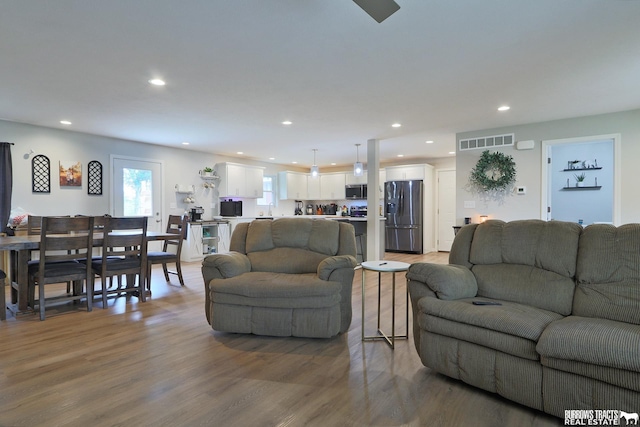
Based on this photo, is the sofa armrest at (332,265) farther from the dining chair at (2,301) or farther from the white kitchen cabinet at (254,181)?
the white kitchen cabinet at (254,181)

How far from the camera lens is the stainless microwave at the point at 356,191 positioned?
9.42 m

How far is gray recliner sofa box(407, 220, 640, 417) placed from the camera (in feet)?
5.31

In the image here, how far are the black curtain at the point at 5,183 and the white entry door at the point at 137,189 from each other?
1436 mm

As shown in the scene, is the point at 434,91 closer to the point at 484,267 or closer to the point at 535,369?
the point at 484,267

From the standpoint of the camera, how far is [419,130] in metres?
5.76

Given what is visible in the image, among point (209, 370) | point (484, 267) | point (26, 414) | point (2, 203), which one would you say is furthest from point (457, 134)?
point (2, 203)

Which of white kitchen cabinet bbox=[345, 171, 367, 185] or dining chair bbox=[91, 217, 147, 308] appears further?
white kitchen cabinet bbox=[345, 171, 367, 185]

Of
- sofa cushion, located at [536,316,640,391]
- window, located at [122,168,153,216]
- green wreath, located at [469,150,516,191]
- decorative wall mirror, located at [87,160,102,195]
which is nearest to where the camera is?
sofa cushion, located at [536,316,640,391]

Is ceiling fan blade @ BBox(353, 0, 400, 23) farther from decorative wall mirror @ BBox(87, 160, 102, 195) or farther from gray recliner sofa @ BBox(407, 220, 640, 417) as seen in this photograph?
decorative wall mirror @ BBox(87, 160, 102, 195)

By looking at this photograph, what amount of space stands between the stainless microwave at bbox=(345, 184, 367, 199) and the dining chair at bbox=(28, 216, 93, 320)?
22.5 feet

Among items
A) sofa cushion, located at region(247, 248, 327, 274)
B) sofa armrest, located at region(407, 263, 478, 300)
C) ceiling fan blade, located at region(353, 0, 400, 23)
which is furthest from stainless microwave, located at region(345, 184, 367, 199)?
ceiling fan blade, located at region(353, 0, 400, 23)

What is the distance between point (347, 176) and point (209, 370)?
7.83 metres

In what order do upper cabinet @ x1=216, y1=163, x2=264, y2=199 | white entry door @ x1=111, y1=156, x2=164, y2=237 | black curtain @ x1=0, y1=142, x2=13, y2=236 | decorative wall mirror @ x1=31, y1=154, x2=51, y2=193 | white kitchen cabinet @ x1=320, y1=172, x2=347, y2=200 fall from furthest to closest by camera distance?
white kitchen cabinet @ x1=320, y1=172, x2=347, y2=200 → upper cabinet @ x1=216, y1=163, x2=264, y2=199 → white entry door @ x1=111, y1=156, x2=164, y2=237 → decorative wall mirror @ x1=31, y1=154, x2=51, y2=193 → black curtain @ x1=0, y1=142, x2=13, y2=236

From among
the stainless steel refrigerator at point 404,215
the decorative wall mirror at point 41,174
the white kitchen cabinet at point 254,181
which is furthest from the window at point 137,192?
the stainless steel refrigerator at point 404,215
